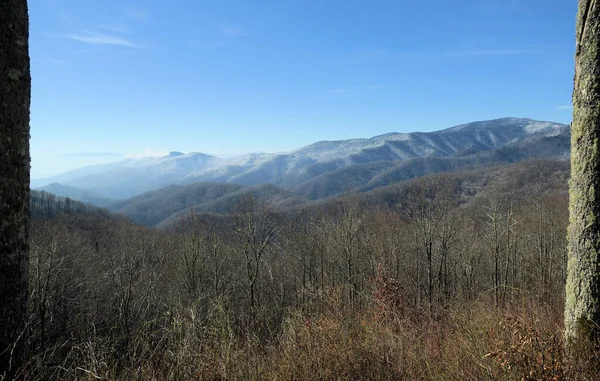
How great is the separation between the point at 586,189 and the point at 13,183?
15.7 feet

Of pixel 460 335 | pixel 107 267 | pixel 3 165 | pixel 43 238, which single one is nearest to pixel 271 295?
pixel 107 267

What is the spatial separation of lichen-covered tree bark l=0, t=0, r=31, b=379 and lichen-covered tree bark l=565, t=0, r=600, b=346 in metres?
4.65

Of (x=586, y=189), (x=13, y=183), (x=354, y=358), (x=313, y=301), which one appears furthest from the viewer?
(x=313, y=301)

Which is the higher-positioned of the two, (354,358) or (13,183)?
(13,183)

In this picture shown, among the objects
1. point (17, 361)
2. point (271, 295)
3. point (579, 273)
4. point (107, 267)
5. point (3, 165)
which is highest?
point (3, 165)

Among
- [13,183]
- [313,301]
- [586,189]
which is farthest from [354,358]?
[313,301]

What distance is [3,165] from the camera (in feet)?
8.44

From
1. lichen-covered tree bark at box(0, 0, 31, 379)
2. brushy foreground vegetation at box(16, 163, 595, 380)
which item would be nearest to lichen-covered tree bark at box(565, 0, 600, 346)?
brushy foreground vegetation at box(16, 163, 595, 380)

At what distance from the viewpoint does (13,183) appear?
2.62m

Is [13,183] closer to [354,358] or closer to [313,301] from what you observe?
[354,358]

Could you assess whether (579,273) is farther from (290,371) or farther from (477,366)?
(290,371)

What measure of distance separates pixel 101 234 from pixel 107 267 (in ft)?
82.9

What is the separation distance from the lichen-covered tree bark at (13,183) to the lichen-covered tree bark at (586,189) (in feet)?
15.3

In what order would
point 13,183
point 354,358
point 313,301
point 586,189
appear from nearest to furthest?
point 13,183
point 586,189
point 354,358
point 313,301
